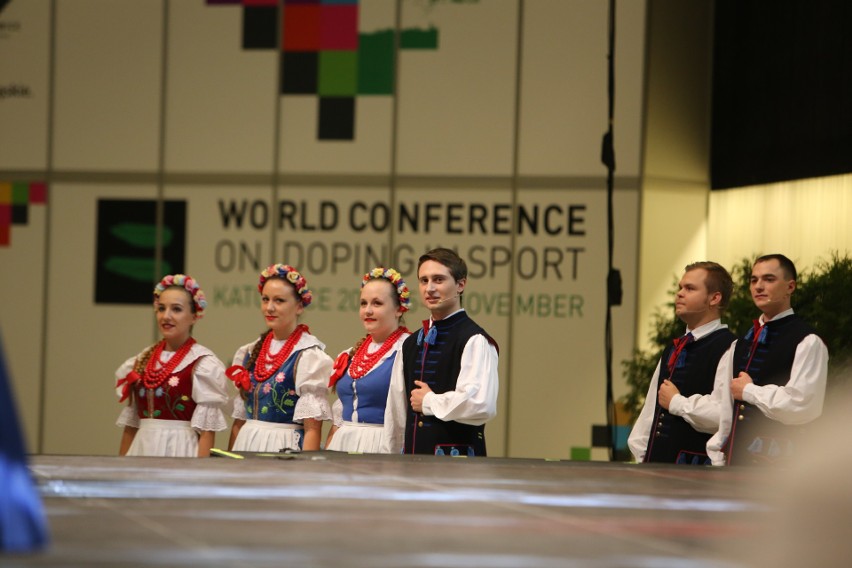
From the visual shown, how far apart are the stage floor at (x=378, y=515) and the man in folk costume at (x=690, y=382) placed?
1.63 metres

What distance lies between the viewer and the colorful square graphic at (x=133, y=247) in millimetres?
7938

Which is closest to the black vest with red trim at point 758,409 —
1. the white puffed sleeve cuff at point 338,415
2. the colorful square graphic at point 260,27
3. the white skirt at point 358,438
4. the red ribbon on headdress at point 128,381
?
the white skirt at point 358,438

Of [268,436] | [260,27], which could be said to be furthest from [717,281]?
[260,27]

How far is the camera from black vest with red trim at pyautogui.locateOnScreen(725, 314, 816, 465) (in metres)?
4.24

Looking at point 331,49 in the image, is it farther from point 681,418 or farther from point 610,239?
point 681,418

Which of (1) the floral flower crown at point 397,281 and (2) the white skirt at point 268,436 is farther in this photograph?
(1) the floral flower crown at point 397,281

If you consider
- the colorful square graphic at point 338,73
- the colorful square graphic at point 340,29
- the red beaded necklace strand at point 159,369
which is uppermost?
the colorful square graphic at point 340,29

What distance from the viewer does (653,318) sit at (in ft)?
24.4

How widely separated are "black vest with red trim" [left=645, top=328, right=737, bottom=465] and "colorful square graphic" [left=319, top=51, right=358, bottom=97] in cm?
385

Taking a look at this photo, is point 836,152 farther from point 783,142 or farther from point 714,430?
point 714,430

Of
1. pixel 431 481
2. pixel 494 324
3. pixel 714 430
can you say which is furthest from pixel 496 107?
pixel 431 481

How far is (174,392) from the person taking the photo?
192 inches

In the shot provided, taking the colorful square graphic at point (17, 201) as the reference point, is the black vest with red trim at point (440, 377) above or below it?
below

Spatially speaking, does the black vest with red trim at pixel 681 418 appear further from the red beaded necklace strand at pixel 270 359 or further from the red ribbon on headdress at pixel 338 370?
the red beaded necklace strand at pixel 270 359
